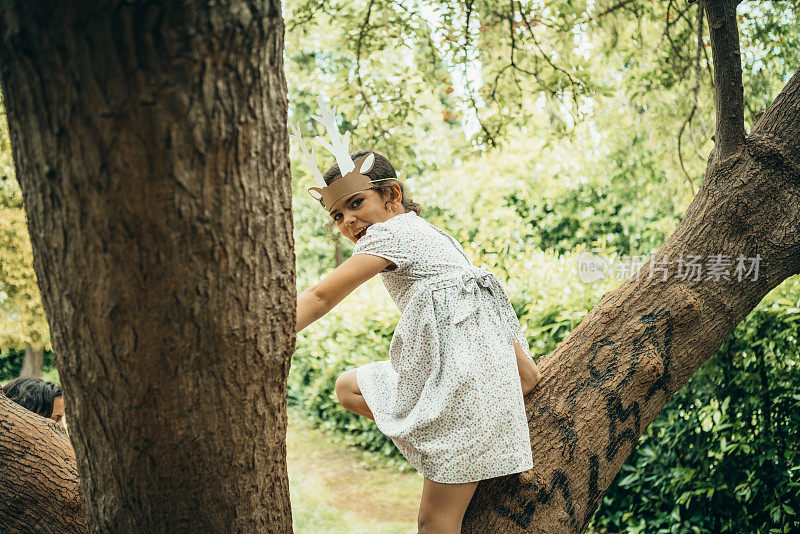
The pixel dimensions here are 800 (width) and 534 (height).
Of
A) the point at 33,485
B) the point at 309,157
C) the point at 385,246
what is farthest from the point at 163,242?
the point at 33,485

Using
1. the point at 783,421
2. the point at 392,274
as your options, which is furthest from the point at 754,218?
the point at 783,421

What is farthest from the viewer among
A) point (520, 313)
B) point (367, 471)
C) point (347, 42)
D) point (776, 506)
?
point (367, 471)

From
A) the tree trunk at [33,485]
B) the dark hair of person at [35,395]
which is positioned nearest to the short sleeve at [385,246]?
the tree trunk at [33,485]

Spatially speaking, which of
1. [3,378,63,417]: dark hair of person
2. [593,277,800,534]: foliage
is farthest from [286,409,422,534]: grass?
[3,378,63,417]: dark hair of person

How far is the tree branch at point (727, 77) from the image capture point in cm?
224

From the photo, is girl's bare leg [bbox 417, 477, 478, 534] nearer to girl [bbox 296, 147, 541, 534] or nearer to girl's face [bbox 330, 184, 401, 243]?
girl [bbox 296, 147, 541, 534]

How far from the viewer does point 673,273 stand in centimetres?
216

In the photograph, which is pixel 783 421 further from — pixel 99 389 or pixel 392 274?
pixel 99 389

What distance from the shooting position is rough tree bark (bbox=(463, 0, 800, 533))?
1901 mm

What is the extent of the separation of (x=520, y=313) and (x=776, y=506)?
243cm

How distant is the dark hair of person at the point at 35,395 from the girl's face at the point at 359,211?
1.80m

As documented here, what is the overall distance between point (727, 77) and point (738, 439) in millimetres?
2098

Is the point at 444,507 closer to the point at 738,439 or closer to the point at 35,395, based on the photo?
the point at 35,395

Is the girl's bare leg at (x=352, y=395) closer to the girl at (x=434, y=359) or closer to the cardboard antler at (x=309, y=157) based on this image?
the girl at (x=434, y=359)
